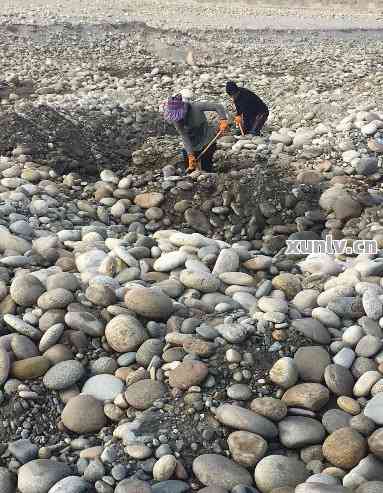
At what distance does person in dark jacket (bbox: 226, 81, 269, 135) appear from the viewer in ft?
27.0

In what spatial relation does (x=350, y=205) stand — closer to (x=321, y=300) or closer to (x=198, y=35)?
(x=321, y=300)

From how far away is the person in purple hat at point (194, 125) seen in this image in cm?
671

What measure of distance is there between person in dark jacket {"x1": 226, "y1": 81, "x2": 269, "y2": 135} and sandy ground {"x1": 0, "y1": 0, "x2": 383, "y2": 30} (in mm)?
8333

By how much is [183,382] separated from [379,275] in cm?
197

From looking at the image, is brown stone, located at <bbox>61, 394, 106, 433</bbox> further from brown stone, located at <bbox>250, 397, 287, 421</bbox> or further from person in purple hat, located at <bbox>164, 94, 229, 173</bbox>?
person in purple hat, located at <bbox>164, 94, 229, 173</bbox>

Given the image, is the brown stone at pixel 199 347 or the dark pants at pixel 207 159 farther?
the dark pants at pixel 207 159

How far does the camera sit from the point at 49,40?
46.2ft

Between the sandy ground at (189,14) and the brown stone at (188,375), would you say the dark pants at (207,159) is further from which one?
the sandy ground at (189,14)

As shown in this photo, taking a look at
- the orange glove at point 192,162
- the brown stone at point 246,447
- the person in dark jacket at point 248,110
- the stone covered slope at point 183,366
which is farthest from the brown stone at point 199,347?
the person in dark jacket at point 248,110

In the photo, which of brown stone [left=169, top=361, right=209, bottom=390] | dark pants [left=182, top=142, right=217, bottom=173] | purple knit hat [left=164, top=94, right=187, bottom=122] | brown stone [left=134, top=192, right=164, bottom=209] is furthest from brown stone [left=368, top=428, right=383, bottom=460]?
dark pants [left=182, top=142, right=217, bottom=173]

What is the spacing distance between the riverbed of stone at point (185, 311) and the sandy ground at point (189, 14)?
8.03m

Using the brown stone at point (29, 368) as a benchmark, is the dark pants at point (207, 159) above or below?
above

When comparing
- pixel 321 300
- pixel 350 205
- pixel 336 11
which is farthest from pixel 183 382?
pixel 336 11

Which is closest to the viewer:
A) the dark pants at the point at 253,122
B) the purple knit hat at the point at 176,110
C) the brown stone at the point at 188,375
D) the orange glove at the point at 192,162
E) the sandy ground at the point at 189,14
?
the brown stone at the point at 188,375
